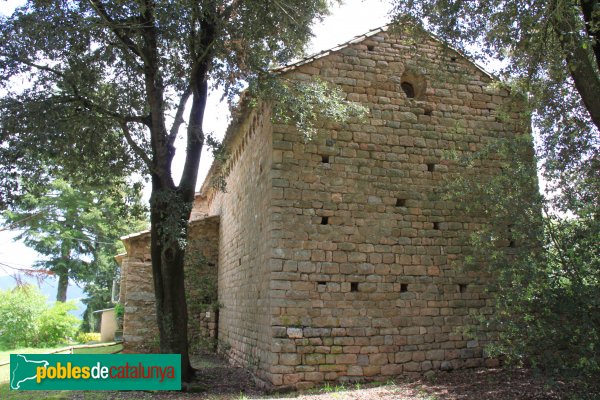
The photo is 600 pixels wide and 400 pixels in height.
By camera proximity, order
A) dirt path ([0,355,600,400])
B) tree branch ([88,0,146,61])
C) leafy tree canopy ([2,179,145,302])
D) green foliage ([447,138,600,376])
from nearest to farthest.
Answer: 1. green foliage ([447,138,600,376])
2. dirt path ([0,355,600,400])
3. tree branch ([88,0,146,61])
4. leafy tree canopy ([2,179,145,302])

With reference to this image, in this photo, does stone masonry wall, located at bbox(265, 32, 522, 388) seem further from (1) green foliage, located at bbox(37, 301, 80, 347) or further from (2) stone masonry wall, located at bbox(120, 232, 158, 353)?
(1) green foliage, located at bbox(37, 301, 80, 347)

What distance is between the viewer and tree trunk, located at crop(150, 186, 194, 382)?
814 centimetres

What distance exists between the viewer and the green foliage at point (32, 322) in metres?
19.4

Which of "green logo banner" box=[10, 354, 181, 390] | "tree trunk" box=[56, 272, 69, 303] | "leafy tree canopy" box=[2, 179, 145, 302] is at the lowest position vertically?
"green logo banner" box=[10, 354, 181, 390]

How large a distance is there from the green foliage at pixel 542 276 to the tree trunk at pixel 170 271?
4.96 metres

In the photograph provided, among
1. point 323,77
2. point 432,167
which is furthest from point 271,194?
point 432,167

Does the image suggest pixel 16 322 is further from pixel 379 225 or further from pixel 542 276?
pixel 542 276

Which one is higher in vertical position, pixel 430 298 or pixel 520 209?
pixel 520 209

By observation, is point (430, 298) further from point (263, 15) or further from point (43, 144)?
point (43, 144)

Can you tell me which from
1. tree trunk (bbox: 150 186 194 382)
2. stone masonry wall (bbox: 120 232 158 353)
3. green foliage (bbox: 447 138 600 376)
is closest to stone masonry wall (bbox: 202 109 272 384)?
tree trunk (bbox: 150 186 194 382)

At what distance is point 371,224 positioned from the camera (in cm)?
829

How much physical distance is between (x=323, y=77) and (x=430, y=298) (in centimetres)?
436

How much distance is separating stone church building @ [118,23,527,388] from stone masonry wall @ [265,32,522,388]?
0.06 ft

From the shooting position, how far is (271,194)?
7.93 meters
